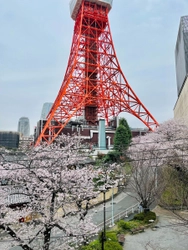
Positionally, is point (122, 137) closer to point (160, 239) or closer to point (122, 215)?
point (122, 215)

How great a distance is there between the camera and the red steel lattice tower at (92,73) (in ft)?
90.6

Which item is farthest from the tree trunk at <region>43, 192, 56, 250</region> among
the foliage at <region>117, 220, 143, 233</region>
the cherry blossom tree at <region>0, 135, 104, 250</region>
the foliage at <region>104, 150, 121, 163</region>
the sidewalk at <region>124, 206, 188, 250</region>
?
the foliage at <region>104, 150, 121, 163</region>

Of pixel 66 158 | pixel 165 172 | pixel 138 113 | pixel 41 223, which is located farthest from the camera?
pixel 138 113

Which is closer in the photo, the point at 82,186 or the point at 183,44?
the point at 82,186

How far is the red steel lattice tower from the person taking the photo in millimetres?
27617

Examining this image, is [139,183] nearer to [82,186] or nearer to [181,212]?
[181,212]

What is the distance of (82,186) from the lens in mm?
7039

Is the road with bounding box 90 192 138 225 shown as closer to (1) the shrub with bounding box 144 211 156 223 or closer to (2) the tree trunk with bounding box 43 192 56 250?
(1) the shrub with bounding box 144 211 156 223

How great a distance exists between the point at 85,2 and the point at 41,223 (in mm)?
31983

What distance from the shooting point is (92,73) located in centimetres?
2914

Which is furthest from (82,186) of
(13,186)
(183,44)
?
(183,44)

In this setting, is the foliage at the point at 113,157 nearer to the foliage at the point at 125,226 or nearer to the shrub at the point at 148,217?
the shrub at the point at 148,217

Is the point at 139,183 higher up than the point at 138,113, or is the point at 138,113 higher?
the point at 138,113

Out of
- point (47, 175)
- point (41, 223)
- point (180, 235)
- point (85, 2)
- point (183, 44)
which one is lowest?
point (180, 235)
